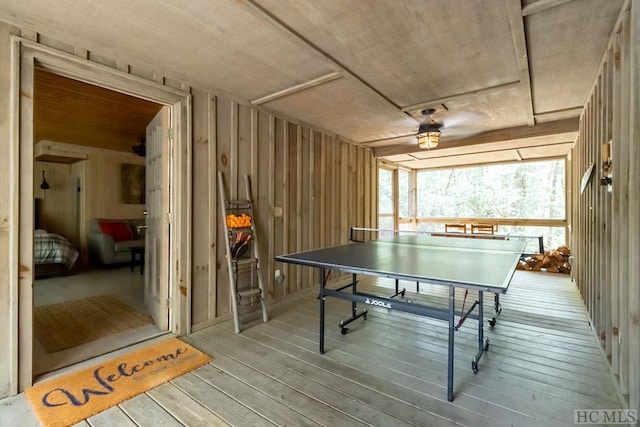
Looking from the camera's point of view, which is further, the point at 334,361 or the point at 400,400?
the point at 334,361

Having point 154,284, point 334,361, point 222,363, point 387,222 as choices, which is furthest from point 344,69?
point 387,222

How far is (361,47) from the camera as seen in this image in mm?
2250

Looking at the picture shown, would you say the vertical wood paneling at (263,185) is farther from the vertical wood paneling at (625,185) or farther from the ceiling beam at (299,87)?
the vertical wood paneling at (625,185)

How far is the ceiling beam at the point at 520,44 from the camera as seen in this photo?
1758 millimetres

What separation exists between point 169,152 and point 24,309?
1.62 meters

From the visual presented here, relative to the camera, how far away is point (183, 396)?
6.39 ft

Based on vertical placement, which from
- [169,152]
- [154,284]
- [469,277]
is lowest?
[154,284]

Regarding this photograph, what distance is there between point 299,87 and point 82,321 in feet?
11.1

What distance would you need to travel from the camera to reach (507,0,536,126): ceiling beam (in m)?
1.76

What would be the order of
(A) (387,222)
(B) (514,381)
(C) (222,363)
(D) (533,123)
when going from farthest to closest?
(A) (387,222)
(D) (533,123)
(C) (222,363)
(B) (514,381)

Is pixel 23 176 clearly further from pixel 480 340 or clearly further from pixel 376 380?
pixel 480 340

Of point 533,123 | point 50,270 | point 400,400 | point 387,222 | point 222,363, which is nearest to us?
point 400,400

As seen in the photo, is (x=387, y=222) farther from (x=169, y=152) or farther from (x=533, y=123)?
(x=169, y=152)

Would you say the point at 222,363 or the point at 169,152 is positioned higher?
the point at 169,152
